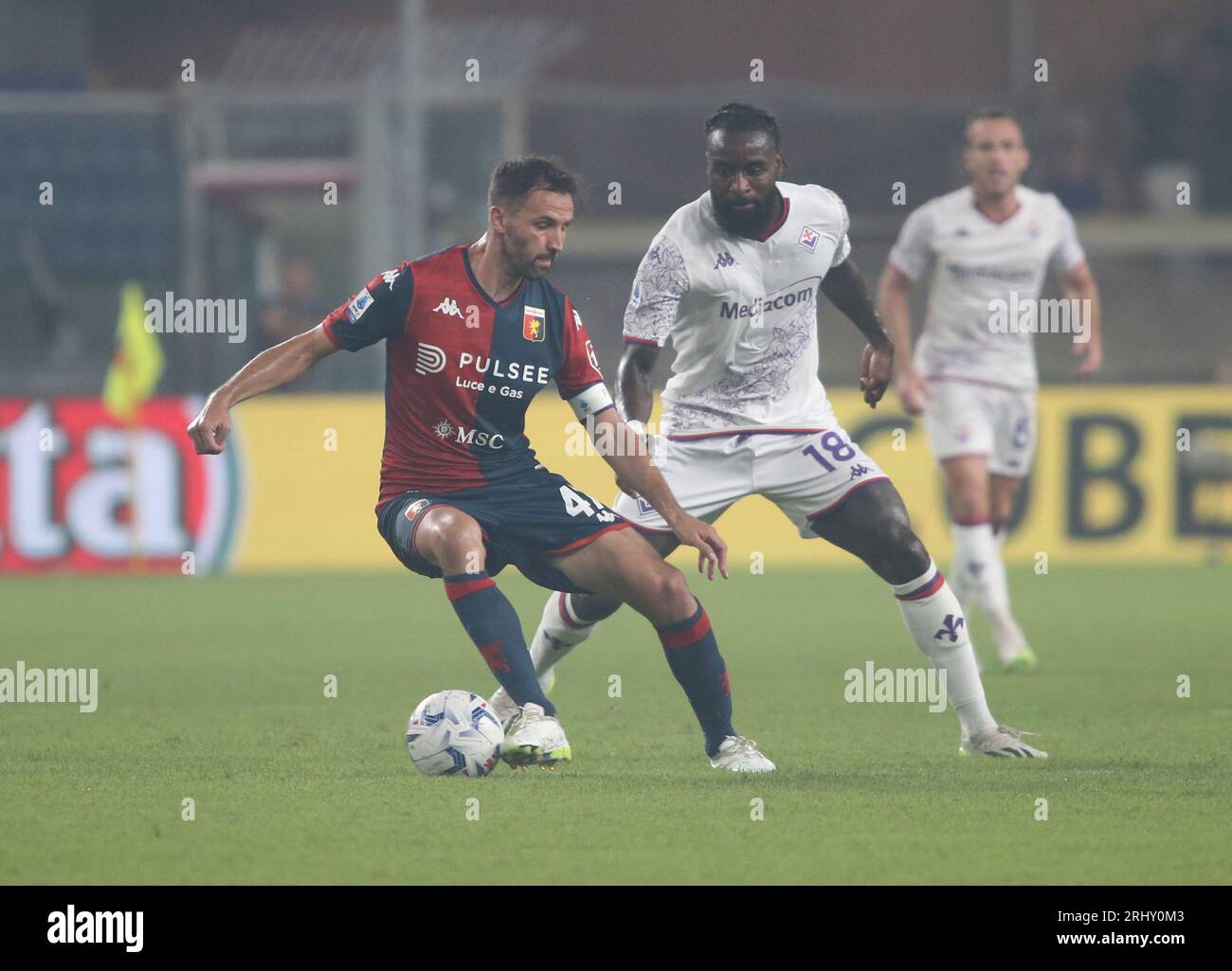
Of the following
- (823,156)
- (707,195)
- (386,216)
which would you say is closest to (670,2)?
(823,156)

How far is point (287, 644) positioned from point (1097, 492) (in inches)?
284

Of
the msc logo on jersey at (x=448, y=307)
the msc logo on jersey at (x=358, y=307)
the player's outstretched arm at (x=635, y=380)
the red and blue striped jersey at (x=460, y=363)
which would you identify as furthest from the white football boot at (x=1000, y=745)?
the msc logo on jersey at (x=358, y=307)

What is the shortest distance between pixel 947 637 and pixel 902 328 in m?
3.15

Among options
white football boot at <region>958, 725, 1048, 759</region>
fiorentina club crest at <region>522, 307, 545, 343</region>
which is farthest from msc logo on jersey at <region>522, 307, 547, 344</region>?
white football boot at <region>958, 725, 1048, 759</region>

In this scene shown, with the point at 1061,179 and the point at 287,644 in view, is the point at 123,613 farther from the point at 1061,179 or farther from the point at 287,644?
the point at 1061,179

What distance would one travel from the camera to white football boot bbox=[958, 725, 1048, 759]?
6742mm

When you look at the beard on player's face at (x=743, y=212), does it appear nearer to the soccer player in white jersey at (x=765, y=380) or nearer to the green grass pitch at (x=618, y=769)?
the soccer player in white jersey at (x=765, y=380)

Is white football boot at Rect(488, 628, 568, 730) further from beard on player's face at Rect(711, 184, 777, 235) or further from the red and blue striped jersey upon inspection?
beard on player's face at Rect(711, 184, 777, 235)

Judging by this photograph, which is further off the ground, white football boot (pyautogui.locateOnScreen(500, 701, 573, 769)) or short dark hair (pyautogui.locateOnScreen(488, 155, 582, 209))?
short dark hair (pyautogui.locateOnScreen(488, 155, 582, 209))

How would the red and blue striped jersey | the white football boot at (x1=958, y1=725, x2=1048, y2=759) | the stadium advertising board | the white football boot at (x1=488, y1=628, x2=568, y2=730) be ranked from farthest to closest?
1. the stadium advertising board
2. the white football boot at (x1=488, y1=628, x2=568, y2=730)
3. the white football boot at (x1=958, y1=725, x2=1048, y2=759)
4. the red and blue striped jersey

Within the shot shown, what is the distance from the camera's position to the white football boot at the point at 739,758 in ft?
21.2

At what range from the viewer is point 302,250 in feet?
74.0

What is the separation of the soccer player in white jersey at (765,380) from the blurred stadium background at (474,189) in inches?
326

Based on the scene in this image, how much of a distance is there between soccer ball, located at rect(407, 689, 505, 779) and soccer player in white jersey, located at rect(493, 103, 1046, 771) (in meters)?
0.69
